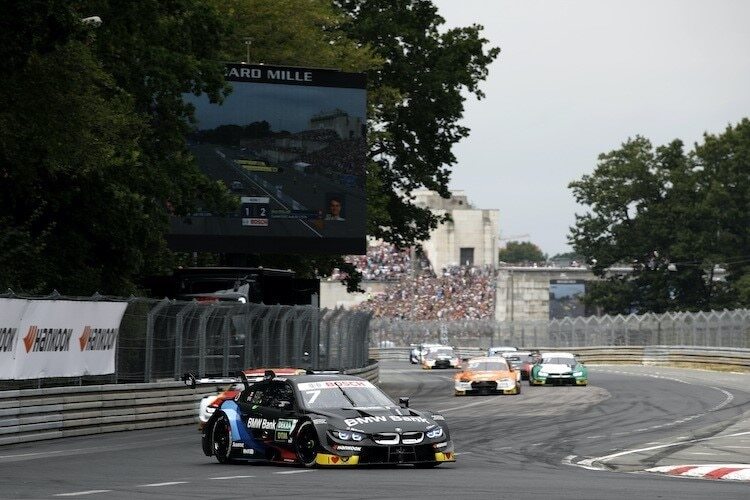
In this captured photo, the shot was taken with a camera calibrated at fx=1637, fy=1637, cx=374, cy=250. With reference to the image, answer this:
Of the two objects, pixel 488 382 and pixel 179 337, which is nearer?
pixel 179 337

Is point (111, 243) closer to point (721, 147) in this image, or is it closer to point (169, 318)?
point (169, 318)

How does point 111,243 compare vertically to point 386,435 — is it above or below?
above

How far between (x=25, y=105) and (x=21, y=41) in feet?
11.0

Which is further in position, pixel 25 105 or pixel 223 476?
pixel 25 105

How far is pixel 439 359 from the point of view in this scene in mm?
84625

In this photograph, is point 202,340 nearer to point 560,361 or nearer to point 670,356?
point 560,361

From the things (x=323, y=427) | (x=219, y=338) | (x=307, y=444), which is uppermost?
(x=219, y=338)

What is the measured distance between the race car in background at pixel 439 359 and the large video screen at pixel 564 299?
6606 cm

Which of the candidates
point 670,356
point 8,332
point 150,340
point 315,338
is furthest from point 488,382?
point 670,356

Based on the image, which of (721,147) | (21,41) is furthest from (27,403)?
(721,147)

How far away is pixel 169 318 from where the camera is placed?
3061 cm

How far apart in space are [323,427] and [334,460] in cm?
40

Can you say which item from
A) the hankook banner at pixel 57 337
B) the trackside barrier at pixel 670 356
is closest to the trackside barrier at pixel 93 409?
the hankook banner at pixel 57 337

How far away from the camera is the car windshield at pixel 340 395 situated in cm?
1909
